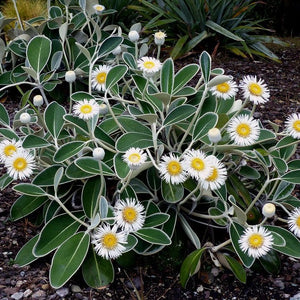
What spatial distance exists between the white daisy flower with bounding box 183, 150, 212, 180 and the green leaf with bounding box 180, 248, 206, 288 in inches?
15.8

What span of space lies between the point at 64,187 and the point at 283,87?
7.42 ft

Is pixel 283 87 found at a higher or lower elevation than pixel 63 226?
lower

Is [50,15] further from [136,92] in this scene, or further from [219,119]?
[219,119]

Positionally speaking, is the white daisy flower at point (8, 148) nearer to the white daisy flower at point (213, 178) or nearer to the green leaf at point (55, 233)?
the green leaf at point (55, 233)

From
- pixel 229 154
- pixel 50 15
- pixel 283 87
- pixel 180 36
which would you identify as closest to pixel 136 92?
pixel 229 154

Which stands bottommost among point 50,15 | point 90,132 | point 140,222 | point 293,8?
point 293,8

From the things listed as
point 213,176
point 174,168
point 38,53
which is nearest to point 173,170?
point 174,168

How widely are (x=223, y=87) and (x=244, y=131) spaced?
11.4 inches

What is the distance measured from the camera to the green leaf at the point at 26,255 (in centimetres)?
210

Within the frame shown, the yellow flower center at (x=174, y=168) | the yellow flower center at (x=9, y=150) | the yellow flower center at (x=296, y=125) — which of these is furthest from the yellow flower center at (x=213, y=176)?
the yellow flower center at (x=9, y=150)

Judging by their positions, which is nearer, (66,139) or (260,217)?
(260,217)

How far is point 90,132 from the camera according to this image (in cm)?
202

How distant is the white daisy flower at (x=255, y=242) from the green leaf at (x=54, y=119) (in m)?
0.91

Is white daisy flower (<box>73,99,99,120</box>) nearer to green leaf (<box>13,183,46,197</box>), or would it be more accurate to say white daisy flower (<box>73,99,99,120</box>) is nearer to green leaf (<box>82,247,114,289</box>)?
green leaf (<box>13,183,46,197</box>)
